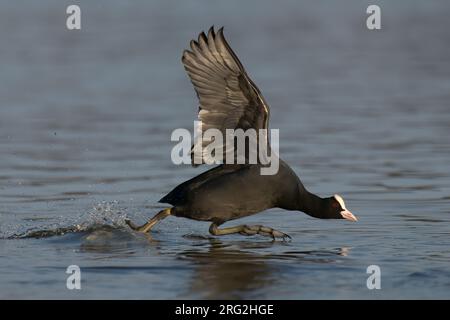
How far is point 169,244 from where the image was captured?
9.38 m

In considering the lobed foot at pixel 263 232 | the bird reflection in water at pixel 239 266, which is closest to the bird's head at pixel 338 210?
the lobed foot at pixel 263 232

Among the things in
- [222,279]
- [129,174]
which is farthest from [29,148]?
[222,279]

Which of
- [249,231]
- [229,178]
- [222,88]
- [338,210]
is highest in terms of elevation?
[222,88]

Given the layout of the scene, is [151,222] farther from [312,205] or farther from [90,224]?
[312,205]

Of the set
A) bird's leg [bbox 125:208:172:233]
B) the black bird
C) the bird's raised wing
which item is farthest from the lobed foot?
the bird's raised wing

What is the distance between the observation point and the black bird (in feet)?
28.7

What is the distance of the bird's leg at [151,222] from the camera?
9405 millimetres

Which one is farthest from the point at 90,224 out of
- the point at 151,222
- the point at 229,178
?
the point at 229,178

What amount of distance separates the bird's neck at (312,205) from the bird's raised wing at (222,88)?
700 millimetres

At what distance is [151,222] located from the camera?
31.2 feet

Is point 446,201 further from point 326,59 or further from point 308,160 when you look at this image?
point 326,59

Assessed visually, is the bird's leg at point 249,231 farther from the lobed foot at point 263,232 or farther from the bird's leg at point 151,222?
the bird's leg at point 151,222

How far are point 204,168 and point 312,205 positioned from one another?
10.7ft

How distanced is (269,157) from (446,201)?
2.41 meters
